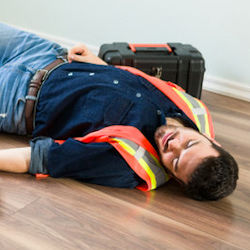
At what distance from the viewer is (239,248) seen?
121 centimetres

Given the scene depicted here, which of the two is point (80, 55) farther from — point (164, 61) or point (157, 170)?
point (157, 170)

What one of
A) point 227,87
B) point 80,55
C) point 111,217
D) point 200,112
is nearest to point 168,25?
point 227,87

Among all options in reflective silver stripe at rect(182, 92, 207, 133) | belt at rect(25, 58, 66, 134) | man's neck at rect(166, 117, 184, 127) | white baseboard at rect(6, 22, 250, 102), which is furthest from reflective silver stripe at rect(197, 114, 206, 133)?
white baseboard at rect(6, 22, 250, 102)

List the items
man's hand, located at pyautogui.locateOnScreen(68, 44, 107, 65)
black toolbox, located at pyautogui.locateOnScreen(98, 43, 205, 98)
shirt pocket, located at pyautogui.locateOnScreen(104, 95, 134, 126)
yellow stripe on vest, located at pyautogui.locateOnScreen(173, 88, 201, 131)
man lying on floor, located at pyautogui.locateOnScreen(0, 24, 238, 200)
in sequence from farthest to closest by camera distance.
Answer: black toolbox, located at pyautogui.locateOnScreen(98, 43, 205, 98), man's hand, located at pyautogui.locateOnScreen(68, 44, 107, 65), yellow stripe on vest, located at pyautogui.locateOnScreen(173, 88, 201, 131), shirt pocket, located at pyautogui.locateOnScreen(104, 95, 134, 126), man lying on floor, located at pyautogui.locateOnScreen(0, 24, 238, 200)

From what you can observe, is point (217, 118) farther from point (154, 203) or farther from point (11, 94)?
point (11, 94)

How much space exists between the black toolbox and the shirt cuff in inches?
27.7

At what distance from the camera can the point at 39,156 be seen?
1364 mm

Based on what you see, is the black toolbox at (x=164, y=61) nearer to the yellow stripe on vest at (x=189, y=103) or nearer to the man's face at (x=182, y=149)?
the yellow stripe on vest at (x=189, y=103)

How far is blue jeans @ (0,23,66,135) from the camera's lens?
1520 millimetres

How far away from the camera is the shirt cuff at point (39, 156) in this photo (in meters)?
1.36

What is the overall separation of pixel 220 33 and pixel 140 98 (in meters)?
1.01

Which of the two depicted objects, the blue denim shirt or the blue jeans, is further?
the blue jeans

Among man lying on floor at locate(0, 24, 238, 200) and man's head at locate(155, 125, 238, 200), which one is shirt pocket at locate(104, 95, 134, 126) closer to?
man lying on floor at locate(0, 24, 238, 200)

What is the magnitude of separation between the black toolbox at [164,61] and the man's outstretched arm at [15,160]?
0.74 metres
